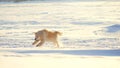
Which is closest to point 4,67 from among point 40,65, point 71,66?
point 40,65

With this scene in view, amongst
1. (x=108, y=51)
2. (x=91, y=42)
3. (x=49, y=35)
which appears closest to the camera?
(x=108, y=51)

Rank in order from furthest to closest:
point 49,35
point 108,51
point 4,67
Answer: point 49,35
point 108,51
point 4,67

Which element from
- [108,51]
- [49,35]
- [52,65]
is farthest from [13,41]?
[52,65]

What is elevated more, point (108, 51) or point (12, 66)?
point (12, 66)

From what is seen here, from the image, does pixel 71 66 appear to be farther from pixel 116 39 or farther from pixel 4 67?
pixel 116 39

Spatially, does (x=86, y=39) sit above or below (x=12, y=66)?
below

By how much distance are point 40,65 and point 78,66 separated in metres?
0.62

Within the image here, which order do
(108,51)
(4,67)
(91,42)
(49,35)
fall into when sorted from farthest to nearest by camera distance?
(91,42)
(49,35)
(108,51)
(4,67)

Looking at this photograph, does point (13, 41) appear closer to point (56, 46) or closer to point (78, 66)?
point (56, 46)

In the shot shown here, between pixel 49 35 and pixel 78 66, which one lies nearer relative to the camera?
pixel 78 66

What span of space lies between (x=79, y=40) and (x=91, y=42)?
0.66 meters

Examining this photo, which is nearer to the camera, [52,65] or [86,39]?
[52,65]

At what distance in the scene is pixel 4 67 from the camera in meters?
5.67

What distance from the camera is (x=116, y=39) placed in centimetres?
1335
